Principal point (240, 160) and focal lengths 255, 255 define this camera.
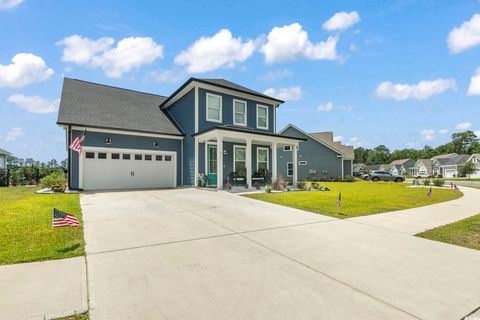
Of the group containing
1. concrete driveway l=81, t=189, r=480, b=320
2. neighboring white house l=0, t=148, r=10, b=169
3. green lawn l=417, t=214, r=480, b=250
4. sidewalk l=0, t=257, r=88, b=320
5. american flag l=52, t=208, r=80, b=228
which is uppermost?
neighboring white house l=0, t=148, r=10, b=169

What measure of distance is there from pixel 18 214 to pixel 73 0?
7.57 meters

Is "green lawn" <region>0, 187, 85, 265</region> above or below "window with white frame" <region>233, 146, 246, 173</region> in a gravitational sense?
Result: below

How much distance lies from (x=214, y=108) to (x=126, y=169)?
6660 millimetres

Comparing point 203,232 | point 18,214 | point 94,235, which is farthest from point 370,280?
point 18,214

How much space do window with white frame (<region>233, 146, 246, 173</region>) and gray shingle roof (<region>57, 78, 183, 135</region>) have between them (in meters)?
4.04

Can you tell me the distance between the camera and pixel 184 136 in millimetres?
17188

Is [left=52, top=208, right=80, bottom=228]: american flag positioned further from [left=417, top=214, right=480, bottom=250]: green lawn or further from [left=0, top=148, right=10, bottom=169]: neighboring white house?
[left=0, top=148, right=10, bottom=169]: neighboring white house

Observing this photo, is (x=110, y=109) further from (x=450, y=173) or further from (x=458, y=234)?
(x=450, y=173)

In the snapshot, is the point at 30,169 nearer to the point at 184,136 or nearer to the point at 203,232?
the point at 184,136

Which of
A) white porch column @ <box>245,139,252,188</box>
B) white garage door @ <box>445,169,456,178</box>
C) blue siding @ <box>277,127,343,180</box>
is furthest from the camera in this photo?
white garage door @ <box>445,169,456,178</box>

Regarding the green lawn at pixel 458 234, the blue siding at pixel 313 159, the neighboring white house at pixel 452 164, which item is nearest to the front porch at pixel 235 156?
the green lawn at pixel 458 234

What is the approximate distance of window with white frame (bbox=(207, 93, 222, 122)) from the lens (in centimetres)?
1643

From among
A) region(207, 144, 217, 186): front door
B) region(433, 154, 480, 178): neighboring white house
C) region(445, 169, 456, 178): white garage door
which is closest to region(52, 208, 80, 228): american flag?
region(207, 144, 217, 186): front door

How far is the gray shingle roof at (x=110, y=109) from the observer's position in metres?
14.7
